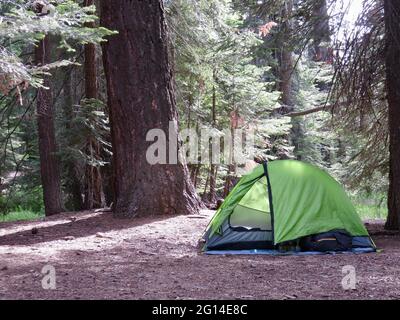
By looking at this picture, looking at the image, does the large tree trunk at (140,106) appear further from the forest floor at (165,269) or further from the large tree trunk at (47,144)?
the large tree trunk at (47,144)

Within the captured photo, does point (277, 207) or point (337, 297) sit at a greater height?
point (277, 207)

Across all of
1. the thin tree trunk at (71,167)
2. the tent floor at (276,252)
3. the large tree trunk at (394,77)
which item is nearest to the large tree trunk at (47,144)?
the thin tree trunk at (71,167)

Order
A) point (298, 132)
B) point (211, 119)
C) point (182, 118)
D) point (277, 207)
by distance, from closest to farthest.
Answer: point (277, 207) < point (182, 118) < point (211, 119) < point (298, 132)

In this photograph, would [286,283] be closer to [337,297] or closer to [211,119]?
[337,297]

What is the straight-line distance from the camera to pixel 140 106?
921 cm

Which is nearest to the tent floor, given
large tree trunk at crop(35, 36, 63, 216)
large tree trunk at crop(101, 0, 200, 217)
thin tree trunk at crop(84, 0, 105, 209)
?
large tree trunk at crop(101, 0, 200, 217)

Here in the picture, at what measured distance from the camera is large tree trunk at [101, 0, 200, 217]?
30.0 ft

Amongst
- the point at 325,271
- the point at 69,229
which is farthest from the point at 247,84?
the point at 325,271

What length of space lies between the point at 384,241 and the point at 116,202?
4.96 metres

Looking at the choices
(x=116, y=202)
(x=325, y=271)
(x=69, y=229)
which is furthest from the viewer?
(x=116, y=202)

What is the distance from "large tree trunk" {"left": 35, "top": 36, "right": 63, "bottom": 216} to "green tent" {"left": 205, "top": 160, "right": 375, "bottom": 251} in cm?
572

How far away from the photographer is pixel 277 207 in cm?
681

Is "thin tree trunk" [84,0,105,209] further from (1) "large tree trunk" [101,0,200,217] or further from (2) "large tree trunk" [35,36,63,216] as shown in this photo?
(1) "large tree trunk" [101,0,200,217]
